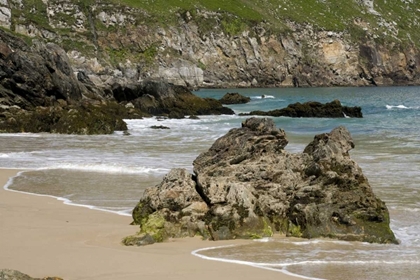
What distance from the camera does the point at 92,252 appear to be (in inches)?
374

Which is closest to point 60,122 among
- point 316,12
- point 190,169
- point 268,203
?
point 190,169

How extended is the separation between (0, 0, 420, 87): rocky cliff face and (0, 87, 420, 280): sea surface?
6371 centimetres

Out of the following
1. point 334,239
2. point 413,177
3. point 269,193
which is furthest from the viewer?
point 413,177

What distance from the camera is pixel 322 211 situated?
11.2m

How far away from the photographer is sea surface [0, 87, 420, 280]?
31.2 feet

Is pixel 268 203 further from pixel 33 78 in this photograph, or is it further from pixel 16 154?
pixel 33 78

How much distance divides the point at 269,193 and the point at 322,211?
3.45 ft

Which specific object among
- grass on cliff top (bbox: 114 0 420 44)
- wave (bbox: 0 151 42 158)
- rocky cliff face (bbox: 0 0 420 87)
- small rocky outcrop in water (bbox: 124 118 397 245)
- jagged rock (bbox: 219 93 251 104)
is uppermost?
grass on cliff top (bbox: 114 0 420 44)

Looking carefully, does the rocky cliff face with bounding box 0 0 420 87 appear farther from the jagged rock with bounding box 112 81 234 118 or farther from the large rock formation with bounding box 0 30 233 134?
the large rock formation with bounding box 0 30 233 134

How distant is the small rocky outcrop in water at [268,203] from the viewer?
10875 mm

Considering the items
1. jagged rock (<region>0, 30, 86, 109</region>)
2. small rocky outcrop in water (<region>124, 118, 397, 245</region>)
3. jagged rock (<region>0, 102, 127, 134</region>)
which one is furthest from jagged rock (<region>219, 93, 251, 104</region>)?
small rocky outcrop in water (<region>124, 118, 397, 245</region>)

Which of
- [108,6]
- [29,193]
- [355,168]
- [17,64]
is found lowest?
[29,193]

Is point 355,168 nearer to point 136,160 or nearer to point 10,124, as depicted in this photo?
point 136,160

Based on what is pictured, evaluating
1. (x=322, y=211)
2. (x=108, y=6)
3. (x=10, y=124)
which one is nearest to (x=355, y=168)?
(x=322, y=211)
